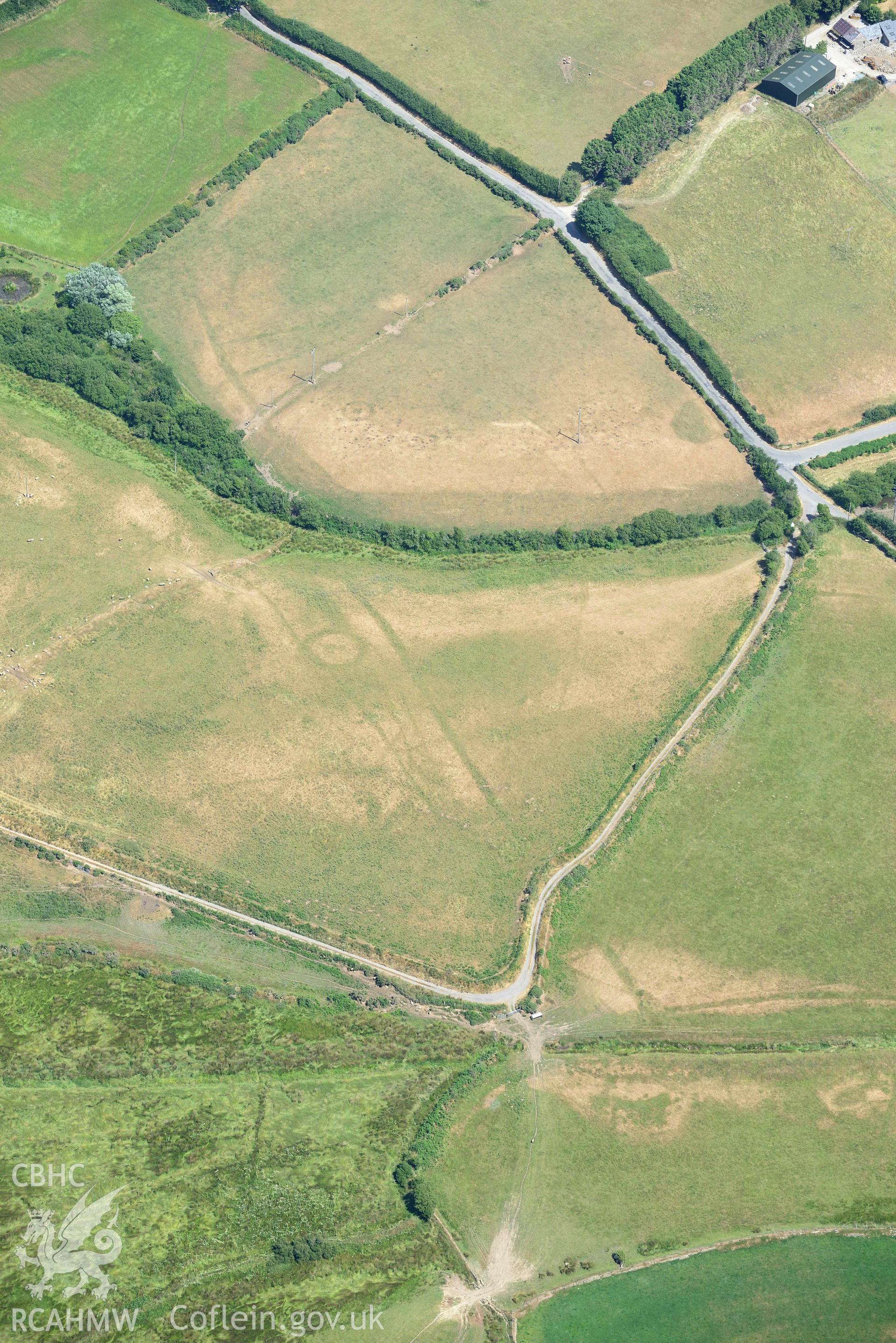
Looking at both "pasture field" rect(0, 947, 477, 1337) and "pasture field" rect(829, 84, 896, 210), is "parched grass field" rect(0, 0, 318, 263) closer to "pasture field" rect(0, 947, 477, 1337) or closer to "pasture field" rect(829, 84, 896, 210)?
"pasture field" rect(829, 84, 896, 210)

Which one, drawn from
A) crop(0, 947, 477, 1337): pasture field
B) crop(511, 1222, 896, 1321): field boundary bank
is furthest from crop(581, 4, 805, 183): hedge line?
crop(511, 1222, 896, 1321): field boundary bank

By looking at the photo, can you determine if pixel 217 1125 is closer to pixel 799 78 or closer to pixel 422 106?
pixel 422 106

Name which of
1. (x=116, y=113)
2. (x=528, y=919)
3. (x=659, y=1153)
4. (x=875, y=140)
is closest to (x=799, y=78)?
(x=875, y=140)

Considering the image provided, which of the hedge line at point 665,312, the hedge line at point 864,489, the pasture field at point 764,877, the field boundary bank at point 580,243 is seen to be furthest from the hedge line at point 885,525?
the hedge line at point 665,312

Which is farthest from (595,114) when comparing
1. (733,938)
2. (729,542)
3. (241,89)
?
(733,938)

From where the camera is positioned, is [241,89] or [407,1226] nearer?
[407,1226]

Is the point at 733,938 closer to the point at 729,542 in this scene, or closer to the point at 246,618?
the point at 729,542

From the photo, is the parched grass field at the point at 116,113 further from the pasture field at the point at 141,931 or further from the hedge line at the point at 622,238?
the pasture field at the point at 141,931
